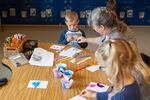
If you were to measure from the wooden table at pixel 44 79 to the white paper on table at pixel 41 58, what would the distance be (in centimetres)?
8

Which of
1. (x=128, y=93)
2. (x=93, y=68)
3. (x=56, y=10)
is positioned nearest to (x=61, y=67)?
(x=93, y=68)

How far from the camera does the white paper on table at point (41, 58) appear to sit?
112 inches

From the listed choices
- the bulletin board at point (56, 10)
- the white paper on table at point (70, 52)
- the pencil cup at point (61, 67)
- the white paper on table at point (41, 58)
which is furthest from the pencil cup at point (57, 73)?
the bulletin board at point (56, 10)

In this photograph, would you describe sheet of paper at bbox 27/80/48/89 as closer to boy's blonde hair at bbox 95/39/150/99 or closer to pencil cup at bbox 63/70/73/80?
pencil cup at bbox 63/70/73/80

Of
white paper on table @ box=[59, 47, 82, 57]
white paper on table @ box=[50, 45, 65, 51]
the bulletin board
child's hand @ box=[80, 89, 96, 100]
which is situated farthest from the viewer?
the bulletin board

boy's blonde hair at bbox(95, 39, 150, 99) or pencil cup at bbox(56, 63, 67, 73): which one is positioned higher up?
boy's blonde hair at bbox(95, 39, 150, 99)

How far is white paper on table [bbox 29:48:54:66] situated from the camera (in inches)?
112

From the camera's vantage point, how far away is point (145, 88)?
2.29 meters

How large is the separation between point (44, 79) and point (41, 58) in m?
0.44

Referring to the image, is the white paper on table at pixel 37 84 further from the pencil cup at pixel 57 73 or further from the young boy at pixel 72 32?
the young boy at pixel 72 32

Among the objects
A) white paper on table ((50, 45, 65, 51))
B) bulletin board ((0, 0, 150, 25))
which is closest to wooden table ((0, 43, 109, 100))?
white paper on table ((50, 45, 65, 51))

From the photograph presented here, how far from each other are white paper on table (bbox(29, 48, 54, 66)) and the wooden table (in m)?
0.08

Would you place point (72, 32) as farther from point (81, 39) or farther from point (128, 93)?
point (128, 93)

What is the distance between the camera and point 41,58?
9.68 feet
